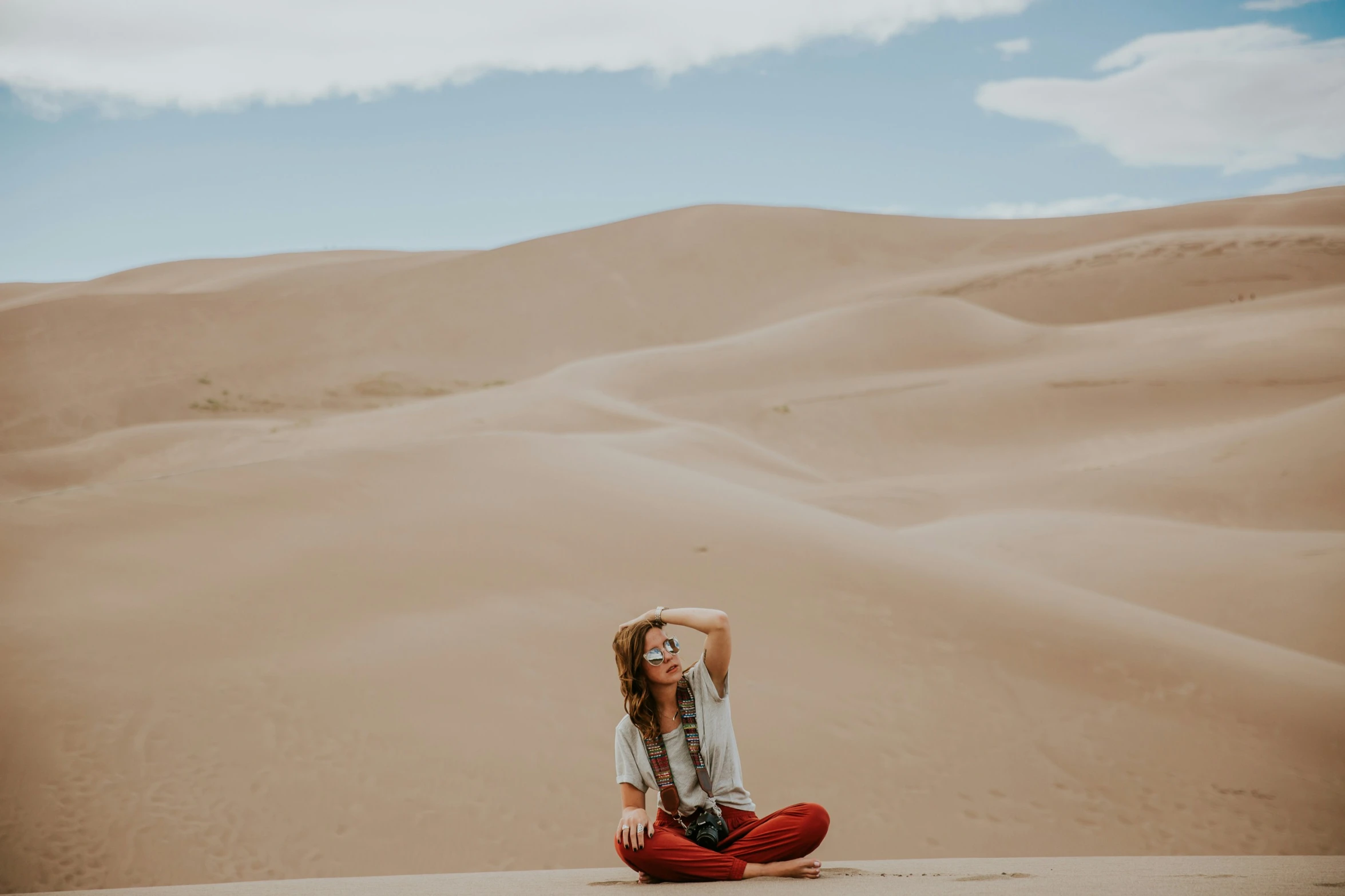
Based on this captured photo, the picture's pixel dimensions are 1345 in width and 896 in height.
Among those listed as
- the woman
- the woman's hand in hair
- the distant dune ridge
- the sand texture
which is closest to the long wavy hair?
the woman

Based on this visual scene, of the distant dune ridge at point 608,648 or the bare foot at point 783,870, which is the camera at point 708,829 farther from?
the distant dune ridge at point 608,648

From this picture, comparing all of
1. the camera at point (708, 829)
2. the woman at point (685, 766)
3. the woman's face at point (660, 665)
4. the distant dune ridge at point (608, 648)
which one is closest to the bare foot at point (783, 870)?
the woman at point (685, 766)

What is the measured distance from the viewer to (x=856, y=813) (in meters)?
6.45

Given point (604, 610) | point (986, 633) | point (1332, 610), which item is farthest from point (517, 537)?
point (1332, 610)

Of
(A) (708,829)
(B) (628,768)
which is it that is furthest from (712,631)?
(A) (708,829)

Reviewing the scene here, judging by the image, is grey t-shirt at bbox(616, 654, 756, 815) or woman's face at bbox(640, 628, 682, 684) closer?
woman's face at bbox(640, 628, 682, 684)

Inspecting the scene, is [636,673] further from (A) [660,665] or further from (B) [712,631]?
(B) [712,631]

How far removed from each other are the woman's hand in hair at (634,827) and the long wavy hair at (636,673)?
28cm

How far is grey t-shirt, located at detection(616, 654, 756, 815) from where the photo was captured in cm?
403

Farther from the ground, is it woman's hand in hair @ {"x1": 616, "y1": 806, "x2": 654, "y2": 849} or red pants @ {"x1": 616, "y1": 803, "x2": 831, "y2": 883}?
woman's hand in hair @ {"x1": 616, "y1": 806, "x2": 654, "y2": 849}

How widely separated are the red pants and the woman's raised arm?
1.72 feet

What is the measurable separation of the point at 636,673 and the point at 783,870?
2.94ft

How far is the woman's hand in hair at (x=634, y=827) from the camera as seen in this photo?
395cm

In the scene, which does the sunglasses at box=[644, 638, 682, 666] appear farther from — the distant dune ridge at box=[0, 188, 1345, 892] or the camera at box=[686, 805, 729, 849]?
the distant dune ridge at box=[0, 188, 1345, 892]
